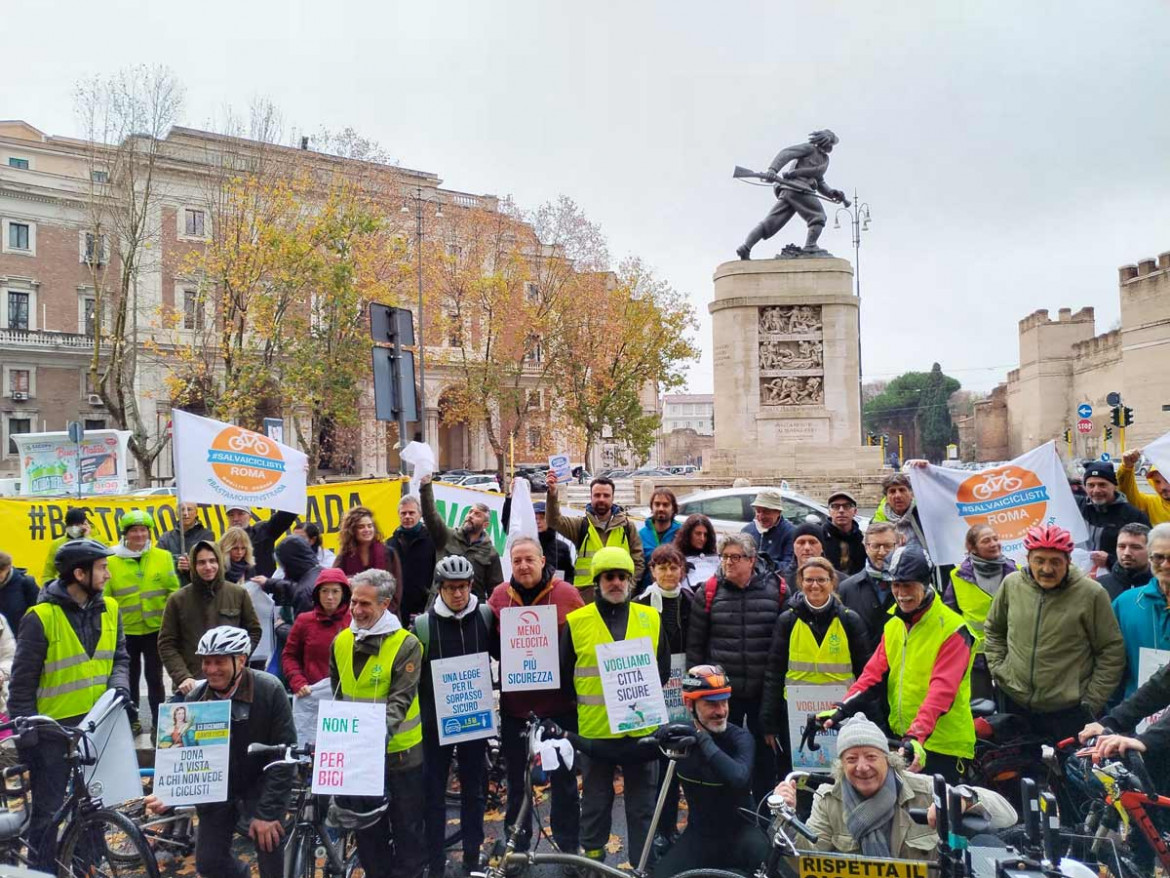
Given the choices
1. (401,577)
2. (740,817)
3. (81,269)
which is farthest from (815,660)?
(81,269)

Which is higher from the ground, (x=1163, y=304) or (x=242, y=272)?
(x=1163, y=304)

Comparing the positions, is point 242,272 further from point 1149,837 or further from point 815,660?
point 1149,837

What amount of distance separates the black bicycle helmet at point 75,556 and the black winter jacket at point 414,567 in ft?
7.99

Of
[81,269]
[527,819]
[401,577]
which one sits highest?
[81,269]

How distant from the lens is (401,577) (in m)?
6.76

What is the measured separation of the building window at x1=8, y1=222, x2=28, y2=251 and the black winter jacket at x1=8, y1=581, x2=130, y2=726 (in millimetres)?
50446

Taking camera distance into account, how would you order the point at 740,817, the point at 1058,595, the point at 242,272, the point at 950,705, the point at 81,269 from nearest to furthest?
1. the point at 740,817
2. the point at 950,705
3. the point at 1058,595
4. the point at 242,272
5. the point at 81,269

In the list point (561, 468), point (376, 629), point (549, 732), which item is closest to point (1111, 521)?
point (561, 468)

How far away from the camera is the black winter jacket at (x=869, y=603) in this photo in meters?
5.33

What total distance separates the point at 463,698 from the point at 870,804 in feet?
7.50

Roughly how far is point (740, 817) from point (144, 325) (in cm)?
4298

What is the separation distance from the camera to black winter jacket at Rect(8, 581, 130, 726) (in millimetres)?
4582

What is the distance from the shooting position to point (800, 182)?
19.0m

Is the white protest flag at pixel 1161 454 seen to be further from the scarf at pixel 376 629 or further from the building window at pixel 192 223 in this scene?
the building window at pixel 192 223
